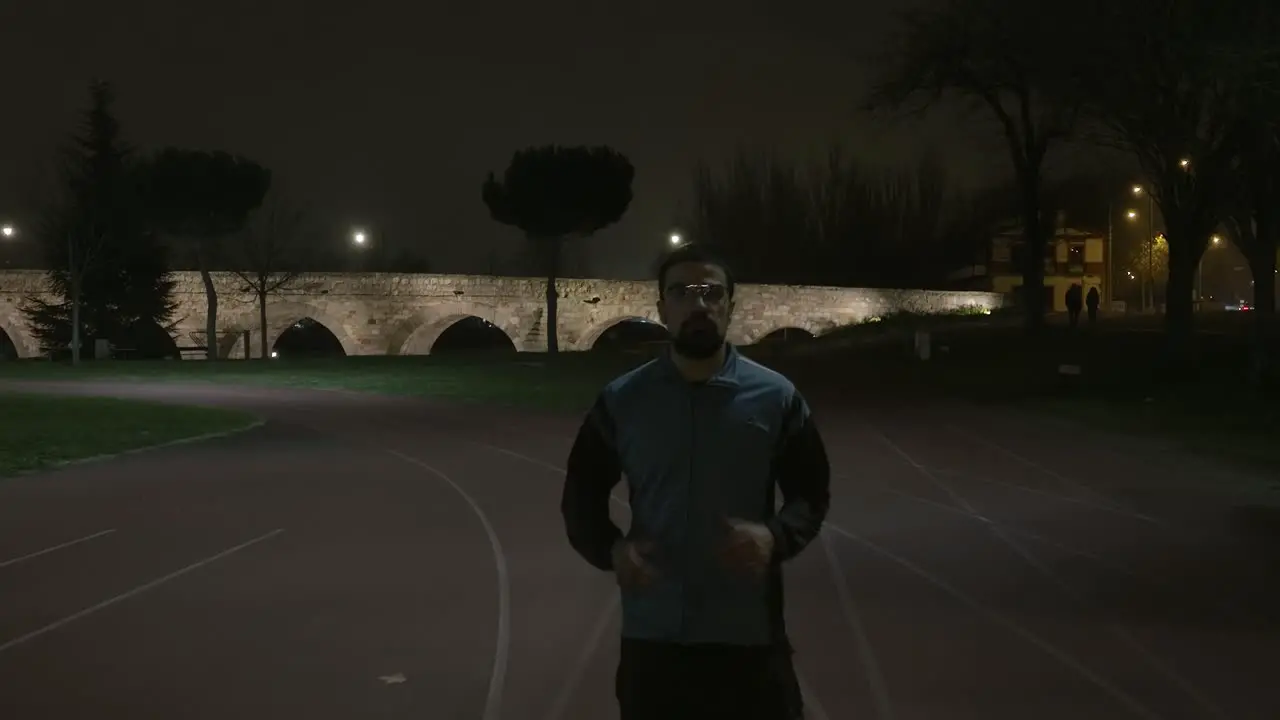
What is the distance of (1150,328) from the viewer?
3831cm

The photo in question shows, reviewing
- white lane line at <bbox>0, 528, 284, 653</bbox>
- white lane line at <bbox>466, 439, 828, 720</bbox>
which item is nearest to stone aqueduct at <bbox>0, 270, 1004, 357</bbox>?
white lane line at <bbox>466, 439, 828, 720</bbox>

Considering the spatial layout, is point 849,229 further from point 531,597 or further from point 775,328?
point 531,597

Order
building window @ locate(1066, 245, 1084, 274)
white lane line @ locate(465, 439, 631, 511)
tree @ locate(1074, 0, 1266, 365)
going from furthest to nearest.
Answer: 1. building window @ locate(1066, 245, 1084, 274)
2. tree @ locate(1074, 0, 1266, 365)
3. white lane line @ locate(465, 439, 631, 511)

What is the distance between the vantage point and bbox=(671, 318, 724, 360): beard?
10.2ft

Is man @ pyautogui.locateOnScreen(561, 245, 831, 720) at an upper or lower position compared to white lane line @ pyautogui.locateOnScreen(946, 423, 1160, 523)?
upper

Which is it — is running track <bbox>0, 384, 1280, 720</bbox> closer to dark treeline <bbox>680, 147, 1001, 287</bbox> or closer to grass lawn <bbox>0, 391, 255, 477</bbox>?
grass lawn <bbox>0, 391, 255, 477</bbox>

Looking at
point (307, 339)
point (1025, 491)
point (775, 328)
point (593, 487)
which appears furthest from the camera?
point (307, 339)

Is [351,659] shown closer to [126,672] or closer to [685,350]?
[126,672]

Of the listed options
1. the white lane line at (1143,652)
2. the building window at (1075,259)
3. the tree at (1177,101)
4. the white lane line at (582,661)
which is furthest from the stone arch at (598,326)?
the white lane line at (582,661)

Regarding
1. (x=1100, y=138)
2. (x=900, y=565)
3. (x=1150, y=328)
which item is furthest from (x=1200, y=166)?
(x=900, y=565)

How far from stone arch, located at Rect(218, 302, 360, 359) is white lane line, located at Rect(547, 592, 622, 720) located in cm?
5308

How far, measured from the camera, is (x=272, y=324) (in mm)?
60156

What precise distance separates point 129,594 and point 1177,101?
67.3 feet

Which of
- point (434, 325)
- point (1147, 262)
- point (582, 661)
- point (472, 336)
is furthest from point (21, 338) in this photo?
point (582, 661)
